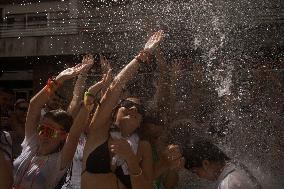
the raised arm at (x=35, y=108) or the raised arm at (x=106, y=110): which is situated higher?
the raised arm at (x=106, y=110)

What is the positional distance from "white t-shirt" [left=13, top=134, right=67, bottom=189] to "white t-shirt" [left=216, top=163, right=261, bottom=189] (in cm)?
132

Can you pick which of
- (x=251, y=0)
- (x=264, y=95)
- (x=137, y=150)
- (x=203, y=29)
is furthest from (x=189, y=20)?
(x=137, y=150)

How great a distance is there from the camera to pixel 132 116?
3.94 meters

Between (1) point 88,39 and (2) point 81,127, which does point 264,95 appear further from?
(1) point 88,39

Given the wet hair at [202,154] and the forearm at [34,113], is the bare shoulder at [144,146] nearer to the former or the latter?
the wet hair at [202,154]

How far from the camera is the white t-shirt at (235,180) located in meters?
3.08

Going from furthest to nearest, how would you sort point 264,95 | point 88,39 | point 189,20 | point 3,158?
point 88,39
point 189,20
point 264,95
point 3,158

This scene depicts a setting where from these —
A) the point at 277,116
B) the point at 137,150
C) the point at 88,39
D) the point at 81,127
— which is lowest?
the point at 88,39

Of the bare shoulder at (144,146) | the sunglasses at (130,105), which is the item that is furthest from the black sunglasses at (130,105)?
the bare shoulder at (144,146)

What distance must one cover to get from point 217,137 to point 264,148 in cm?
78

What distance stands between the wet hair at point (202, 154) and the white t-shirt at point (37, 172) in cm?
102

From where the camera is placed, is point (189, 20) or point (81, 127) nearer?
point (81, 127)

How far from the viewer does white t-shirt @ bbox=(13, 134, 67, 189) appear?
3812 millimetres

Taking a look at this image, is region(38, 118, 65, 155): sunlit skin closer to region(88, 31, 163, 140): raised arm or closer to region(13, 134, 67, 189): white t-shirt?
region(13, 134, 67, 189): white t-shirt
